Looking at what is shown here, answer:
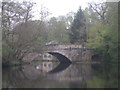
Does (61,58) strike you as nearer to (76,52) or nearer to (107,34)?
(76,52)

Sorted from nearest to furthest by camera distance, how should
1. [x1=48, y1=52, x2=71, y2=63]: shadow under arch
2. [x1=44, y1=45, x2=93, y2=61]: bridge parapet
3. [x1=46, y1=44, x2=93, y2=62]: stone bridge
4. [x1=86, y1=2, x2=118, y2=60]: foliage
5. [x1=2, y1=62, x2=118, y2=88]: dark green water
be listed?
[x1=2, y1=62, x2=118, y2=88]: dark green water → [x1=86, y1=2, x2=118, y2=60]: foliage → [x1=46, y1=44, x2=93, y2=62]: stone bridge → [x1=44, y1=45, x2=93, y2=61]: bridge parapet → [x1=48, y1=52, x2=71, y2=63]: shadow under arch

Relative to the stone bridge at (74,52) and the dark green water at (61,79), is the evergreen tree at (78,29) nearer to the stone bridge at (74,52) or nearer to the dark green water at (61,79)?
the stone bridge at (74,52)

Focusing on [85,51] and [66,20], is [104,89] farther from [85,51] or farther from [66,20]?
[66,20]

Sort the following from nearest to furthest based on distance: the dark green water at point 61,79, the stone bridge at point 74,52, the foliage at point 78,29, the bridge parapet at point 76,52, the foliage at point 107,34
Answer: the dark green water at point 61,79, the foliage at point 107,34, the stone bridge at point 74,52, the bridge parapet at point 76,52, the foliage at point 78,29

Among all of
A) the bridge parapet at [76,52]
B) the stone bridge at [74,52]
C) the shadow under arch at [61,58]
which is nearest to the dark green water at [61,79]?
the stone bridge at [74,52]

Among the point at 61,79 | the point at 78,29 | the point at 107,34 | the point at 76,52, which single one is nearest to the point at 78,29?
the point at 78,29

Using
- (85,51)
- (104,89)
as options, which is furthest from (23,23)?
(104,89)

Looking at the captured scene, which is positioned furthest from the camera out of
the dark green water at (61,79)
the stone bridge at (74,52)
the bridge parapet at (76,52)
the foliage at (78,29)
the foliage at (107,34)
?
the foliage at (78,29)

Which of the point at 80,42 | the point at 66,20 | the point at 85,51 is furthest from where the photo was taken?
the point at 66,20

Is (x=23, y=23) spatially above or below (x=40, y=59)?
above

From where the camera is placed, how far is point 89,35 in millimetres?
42125

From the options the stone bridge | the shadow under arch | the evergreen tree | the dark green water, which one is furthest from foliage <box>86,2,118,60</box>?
the dark green water

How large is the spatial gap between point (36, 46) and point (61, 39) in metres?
19.1

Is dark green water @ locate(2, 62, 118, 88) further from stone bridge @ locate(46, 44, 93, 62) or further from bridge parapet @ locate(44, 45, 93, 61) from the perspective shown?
bridge parapet @ locate(44, 45, 93, 61)
